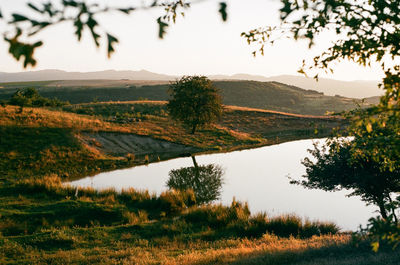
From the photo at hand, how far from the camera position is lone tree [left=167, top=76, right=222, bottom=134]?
50.8m

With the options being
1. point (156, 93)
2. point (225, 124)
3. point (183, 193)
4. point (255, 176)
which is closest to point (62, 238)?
point (183, 193)

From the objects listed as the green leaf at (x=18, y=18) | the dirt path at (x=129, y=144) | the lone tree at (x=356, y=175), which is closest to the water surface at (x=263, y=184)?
the lone tree at (x=356, y=175)

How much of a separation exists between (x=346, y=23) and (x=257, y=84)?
15797 cm

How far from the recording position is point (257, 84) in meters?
162

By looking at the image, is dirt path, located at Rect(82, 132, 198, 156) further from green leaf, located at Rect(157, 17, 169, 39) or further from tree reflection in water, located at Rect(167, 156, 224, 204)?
green leaf, located at Rect(157, 17, 169, 39)

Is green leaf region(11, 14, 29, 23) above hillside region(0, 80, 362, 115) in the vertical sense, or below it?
below

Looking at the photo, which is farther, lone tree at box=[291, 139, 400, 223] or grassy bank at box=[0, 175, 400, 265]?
lone tree at box=[291, 139, 400, 223]

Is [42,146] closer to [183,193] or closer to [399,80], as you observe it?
[183,193]

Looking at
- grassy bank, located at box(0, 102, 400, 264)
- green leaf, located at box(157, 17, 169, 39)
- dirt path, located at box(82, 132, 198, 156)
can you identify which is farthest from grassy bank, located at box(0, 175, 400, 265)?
dirt path, located at box(82, 132, 198, 156)

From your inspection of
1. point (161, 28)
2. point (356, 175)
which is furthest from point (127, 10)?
point (356, 175)

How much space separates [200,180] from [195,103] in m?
22.5

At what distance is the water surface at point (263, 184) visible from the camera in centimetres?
2147

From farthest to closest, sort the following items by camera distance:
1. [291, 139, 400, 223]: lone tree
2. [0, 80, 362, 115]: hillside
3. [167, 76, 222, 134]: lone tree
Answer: [0, 80, 362, 115]: hillside → [167, 76, 222, 134]: lone tree → [291, 139, 400, 223]: lone tree

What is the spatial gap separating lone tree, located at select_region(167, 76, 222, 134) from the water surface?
26.8 feet
